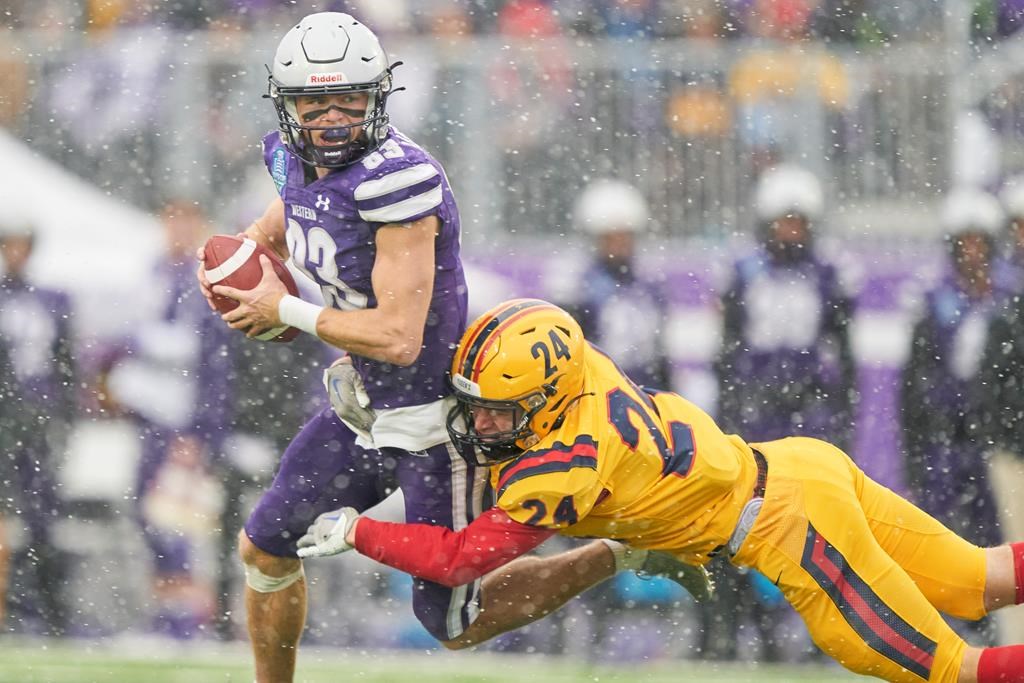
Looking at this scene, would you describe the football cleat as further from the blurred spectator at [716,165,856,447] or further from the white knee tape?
the blurred spectator at [716,165,856,447]

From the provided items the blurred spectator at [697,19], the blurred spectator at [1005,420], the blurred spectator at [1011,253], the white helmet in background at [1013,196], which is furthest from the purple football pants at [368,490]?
the blurred spectator at [697,19]

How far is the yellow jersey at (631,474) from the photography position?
12.8 feet

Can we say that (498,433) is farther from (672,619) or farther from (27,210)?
(27,210)

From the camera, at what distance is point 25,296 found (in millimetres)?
6203

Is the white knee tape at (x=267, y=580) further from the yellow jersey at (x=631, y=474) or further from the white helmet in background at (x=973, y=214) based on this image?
the white helmet in background at (x=973, y=214)

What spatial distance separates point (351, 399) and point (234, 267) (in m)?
0.44

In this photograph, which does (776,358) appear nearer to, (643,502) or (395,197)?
(643,502)

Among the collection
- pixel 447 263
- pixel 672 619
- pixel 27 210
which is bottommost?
pixel 672 619

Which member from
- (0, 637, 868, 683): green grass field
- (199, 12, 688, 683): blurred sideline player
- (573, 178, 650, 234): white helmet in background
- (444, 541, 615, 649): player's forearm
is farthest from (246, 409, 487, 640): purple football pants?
(573, 178, 650, 234): white helmet in background

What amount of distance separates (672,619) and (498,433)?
84.5 inches

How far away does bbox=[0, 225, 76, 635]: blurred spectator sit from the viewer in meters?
6.17

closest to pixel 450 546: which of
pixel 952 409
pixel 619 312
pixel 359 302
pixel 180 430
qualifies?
pixel 359 302

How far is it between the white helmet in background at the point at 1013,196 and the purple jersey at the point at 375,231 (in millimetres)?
2806

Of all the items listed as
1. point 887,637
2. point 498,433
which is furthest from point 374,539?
point 887,637
